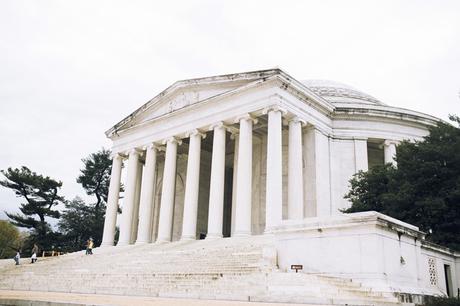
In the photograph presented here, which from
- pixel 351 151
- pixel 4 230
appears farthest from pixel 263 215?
pixel 4 230

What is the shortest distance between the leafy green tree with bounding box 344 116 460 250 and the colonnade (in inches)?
278

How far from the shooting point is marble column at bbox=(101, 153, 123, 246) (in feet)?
135

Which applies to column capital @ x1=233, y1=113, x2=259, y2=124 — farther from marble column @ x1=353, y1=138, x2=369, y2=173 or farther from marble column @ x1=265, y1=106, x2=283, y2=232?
marble column @ x1=353, y1=138, x2=369, y2=173

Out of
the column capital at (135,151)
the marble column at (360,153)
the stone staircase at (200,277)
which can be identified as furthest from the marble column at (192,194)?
the marble column at (360,153)

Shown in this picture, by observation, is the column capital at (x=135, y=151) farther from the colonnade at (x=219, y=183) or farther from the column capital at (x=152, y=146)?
the column capital at (x=152, y=146)

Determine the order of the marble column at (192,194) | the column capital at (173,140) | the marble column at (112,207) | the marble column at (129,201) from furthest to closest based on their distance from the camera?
the marble column at (112,207)
the marble column at (129,201)
the column capital at (173,140)
the marble column at (192,194)

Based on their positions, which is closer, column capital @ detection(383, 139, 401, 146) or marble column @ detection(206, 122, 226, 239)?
marble column @ detection(206, 122, 226, 239)

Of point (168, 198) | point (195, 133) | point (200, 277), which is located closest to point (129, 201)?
point (168, 198)

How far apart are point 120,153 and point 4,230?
53.4 m

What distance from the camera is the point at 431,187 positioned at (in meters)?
22.9

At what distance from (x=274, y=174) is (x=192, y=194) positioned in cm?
844

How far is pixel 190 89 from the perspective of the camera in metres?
37.3

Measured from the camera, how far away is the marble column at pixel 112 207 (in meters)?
41.1

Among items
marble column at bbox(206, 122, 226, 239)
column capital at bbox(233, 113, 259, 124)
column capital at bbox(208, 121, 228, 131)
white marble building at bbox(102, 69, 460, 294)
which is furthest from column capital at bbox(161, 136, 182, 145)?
column capital at bbox(233, 113, 259, 124)
